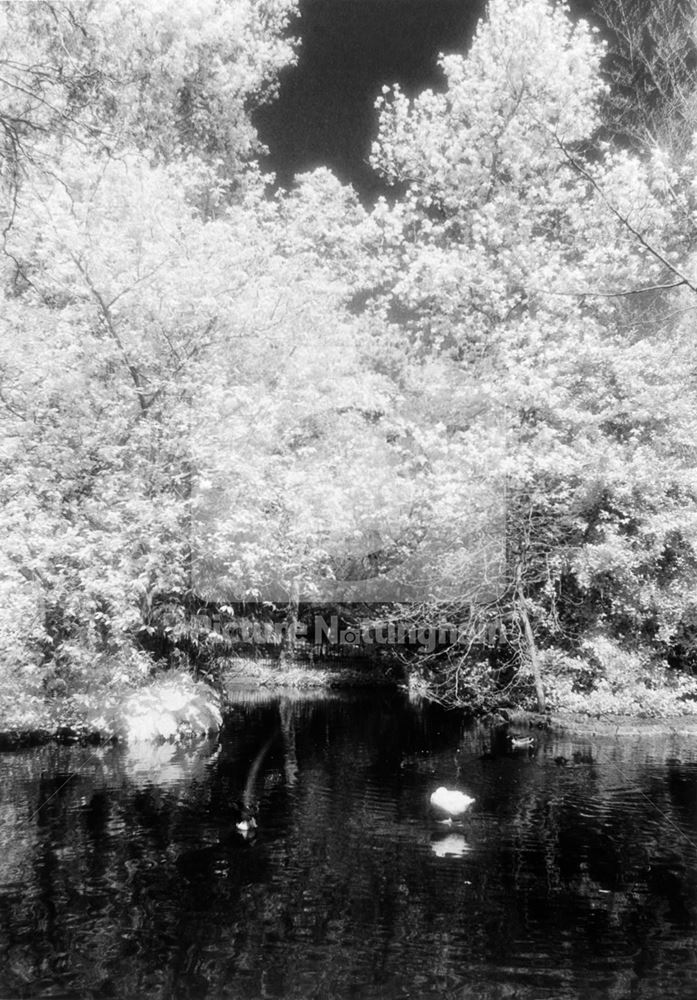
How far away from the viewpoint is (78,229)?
44.7ft

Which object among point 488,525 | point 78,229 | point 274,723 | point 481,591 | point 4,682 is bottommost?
point 274,723

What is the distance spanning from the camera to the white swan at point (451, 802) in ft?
30.4

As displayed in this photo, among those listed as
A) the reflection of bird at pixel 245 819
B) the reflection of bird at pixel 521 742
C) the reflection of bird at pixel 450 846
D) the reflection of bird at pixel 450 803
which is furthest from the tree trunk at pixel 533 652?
the reflection of bird at pixel 245 819

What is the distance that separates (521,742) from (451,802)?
456 centimetres

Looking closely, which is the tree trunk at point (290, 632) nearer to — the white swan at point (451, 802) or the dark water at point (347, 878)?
the dark water at point (347, 878)

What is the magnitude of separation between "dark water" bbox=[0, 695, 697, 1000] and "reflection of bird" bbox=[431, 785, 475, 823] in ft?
0.82

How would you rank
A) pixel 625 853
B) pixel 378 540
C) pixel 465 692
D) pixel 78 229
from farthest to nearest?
pixel 378 540 → pixel 465 692 → pixel 78 229 → pixel 625 853

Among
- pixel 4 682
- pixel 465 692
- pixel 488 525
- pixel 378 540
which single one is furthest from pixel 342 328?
pixel 4 682

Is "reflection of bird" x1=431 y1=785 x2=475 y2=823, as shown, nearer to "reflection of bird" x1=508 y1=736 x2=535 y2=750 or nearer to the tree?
"reflection of bird" x1=508 y1=736 x2=535 y2=750

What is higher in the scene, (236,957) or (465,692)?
(465,692)

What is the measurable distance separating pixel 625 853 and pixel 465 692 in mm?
9104

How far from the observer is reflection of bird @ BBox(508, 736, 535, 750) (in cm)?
1322

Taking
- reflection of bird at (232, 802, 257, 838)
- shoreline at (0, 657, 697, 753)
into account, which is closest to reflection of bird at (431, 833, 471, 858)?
reflection of bird at (232, 802, 257, 838)

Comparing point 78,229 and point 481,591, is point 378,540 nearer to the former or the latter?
point 481,591
